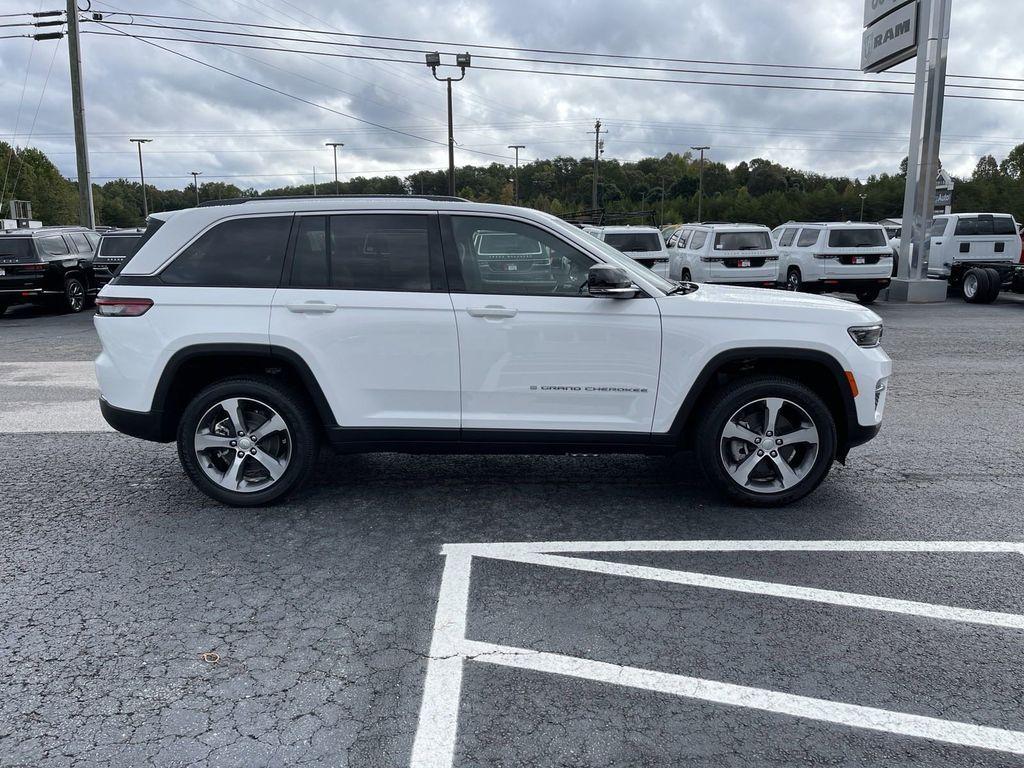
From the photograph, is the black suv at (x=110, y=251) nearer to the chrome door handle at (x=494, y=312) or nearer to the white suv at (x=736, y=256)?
the white suv at (x=736, y=256)

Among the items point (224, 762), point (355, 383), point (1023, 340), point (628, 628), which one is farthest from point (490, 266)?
point (1023, 340)

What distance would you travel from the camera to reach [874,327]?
4.79 metres

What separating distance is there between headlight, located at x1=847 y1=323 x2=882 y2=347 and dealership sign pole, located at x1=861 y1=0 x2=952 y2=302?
1623 centimetres

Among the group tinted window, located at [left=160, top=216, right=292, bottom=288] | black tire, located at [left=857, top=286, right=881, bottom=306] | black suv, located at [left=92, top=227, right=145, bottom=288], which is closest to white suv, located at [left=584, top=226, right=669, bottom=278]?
black tire, located at [left=857, top=286, right=881, bottom=306]

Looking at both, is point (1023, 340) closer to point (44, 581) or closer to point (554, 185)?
point (44, 581)

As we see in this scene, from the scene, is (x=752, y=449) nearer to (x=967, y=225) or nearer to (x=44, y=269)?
(x=44, y=269)

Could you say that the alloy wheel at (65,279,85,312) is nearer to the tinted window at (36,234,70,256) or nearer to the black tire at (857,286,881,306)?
the tinted window at (36,234,70,256)

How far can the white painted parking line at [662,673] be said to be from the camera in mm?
2771

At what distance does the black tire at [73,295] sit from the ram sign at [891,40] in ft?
66.3

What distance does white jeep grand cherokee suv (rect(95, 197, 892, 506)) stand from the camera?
465 cm

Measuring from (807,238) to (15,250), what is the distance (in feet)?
57.3

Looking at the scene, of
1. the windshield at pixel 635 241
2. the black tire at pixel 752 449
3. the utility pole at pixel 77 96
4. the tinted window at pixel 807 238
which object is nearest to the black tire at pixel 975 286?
the tinted window at pixel 807 238

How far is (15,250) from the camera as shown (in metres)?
17.2

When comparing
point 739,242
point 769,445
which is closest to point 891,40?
point 739,242
